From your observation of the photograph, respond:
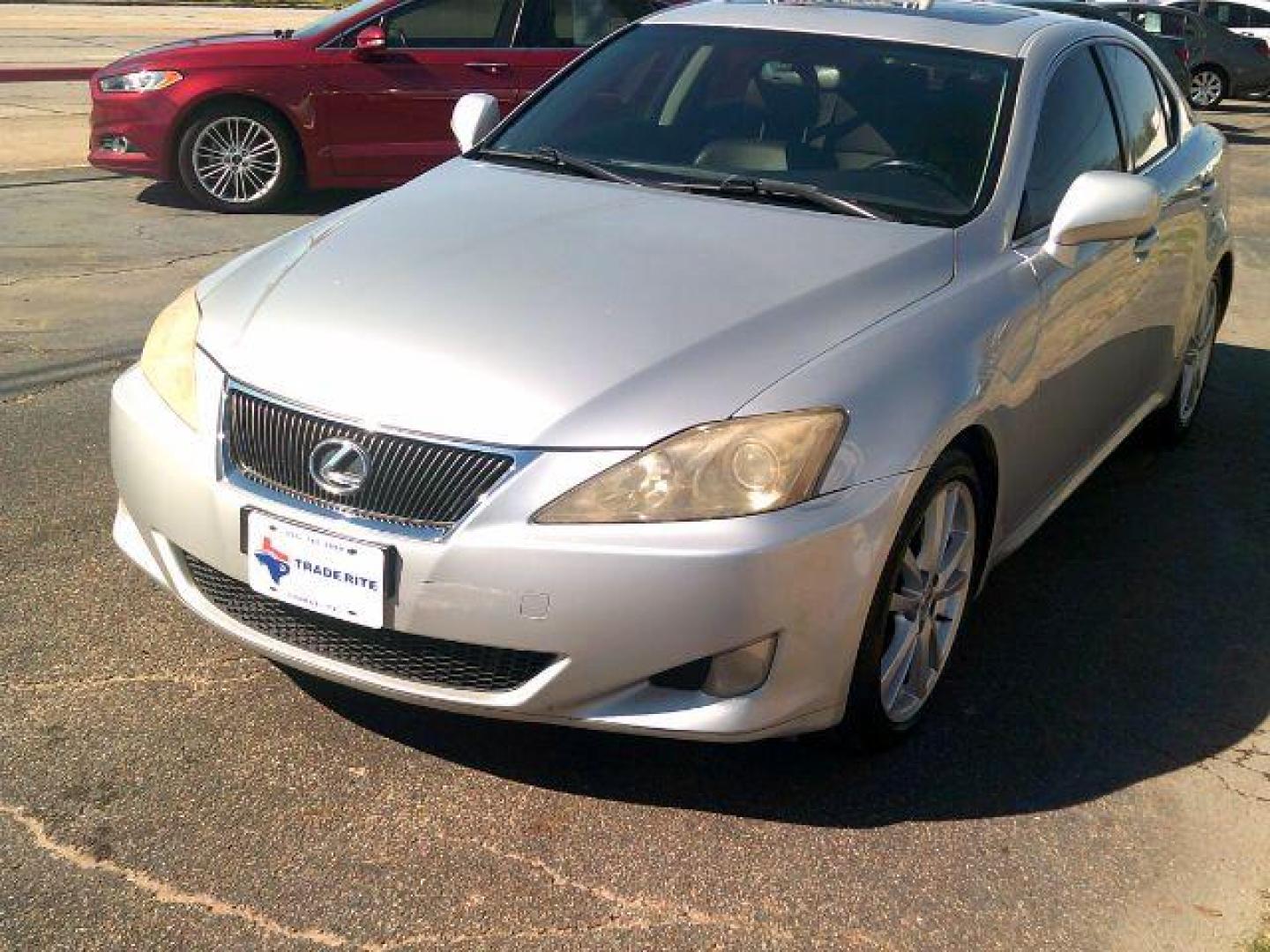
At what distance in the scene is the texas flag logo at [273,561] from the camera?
3.13 m

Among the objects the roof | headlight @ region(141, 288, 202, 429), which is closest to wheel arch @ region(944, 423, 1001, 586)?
the roof

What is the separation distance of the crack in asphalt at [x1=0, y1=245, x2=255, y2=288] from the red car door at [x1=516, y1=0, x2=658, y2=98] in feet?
8.59

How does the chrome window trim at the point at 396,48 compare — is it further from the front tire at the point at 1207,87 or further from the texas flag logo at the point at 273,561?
the front tire at the point at 1207,87

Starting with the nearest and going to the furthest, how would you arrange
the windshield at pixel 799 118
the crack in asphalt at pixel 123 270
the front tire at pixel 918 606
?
the front tire at pixel 918 606 → the windshield at pixel 799 118 → the crack in asphalt at pixel 123 270

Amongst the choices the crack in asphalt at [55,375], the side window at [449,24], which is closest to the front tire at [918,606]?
the crack in asphalt at [55,375]

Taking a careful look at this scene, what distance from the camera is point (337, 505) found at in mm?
3086

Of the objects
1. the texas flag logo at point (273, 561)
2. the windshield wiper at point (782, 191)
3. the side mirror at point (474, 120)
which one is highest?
the windshield wiper at point (782, 191)

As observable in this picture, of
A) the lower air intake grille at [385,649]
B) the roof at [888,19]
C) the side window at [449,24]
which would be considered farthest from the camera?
the side window at [449,24]

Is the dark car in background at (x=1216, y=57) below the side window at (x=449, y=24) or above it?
below

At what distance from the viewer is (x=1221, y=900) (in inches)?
123

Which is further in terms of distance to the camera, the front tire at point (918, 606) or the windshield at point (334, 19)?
the windshield at point (334, 19)

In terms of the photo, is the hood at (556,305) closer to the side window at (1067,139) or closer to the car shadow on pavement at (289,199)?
the side window at (1067,139)

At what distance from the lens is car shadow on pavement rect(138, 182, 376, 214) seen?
9.84 m

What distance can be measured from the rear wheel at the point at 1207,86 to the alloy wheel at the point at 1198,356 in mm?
16093
